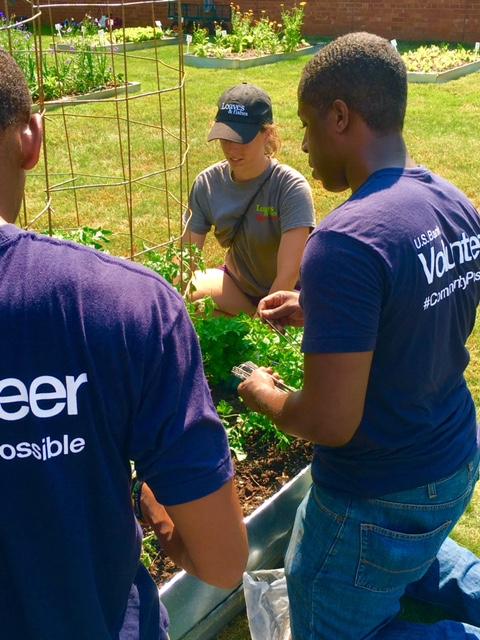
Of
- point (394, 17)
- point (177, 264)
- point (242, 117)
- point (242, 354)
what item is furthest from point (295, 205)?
point (394, 17)

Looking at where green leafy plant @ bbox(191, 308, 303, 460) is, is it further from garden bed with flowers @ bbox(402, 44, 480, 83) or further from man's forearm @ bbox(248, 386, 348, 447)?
garden bed with flowers @ bbox(402, 44, 480, 83)

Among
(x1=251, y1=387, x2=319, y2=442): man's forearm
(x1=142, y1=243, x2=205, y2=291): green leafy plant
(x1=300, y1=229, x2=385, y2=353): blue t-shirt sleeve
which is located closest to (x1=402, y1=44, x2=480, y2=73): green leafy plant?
(x1=142, y1=243, x2=205, y2=291): green leafy plant

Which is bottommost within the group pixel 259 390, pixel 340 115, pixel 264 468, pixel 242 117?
pixel 264 468

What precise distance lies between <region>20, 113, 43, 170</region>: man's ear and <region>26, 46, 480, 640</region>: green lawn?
258 centimetres

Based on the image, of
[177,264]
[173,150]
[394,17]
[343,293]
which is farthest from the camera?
[394,17]

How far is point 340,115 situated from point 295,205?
1829 millimetres

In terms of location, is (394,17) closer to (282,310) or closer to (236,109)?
(236,109)

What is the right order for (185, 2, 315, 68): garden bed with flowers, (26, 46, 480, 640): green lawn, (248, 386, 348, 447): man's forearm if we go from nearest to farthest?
(248, 386, 348, 447): man's forearm < (26, 46, 480, 640): green lawn < (185, 2, 315, 68): garden bed with flowers

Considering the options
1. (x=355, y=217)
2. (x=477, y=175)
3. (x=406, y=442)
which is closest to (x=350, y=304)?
(x=355, y=217)

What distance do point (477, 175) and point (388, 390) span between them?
6.11m

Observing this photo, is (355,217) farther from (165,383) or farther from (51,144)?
(51,144)

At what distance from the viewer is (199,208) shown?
13.6 ft

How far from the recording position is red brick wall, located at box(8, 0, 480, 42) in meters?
15.5

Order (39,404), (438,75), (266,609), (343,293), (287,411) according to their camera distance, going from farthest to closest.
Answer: (438,75)
(266,609)
(287,411)
(343,293)
(39,404)
